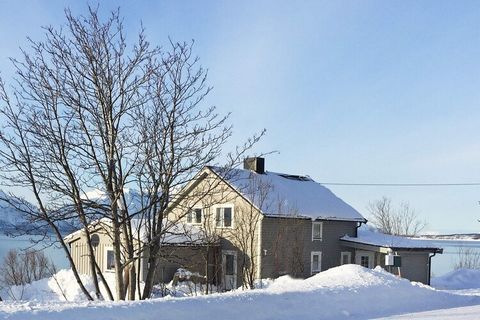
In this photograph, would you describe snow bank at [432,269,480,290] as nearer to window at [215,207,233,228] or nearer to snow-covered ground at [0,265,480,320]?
window at [215,207,233,228]

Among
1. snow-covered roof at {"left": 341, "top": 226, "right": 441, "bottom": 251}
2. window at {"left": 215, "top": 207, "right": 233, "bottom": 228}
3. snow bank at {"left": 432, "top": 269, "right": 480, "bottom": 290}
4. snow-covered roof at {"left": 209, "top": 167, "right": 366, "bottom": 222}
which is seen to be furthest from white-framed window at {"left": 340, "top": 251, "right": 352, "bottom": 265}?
window at {"left": 215, "top": 207, "right": 233, "bottom": 228}

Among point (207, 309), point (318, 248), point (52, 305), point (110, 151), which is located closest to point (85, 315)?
point (52, 305)

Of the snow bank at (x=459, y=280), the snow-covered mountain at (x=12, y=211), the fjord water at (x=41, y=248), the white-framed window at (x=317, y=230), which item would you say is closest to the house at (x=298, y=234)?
the white-framed window at (x=317, y=230)

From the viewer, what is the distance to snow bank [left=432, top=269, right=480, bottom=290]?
28969 mm

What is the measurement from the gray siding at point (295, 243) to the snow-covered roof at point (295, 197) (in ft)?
1.62

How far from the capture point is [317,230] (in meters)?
31.3

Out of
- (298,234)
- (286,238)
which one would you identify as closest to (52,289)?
(286,238)

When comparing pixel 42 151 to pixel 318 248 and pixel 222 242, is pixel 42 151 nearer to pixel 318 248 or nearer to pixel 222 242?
pixel 222 242

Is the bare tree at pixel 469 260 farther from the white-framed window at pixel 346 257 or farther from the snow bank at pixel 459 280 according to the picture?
the white-framed window at pixel 346 257

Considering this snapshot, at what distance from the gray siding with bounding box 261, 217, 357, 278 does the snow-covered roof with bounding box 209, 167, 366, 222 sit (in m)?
0.49

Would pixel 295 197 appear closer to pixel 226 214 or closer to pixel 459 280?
pixel 226 214

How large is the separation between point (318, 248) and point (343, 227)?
2.49 m

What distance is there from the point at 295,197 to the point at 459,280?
31.8ft

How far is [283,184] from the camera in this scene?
3269 centimetres
